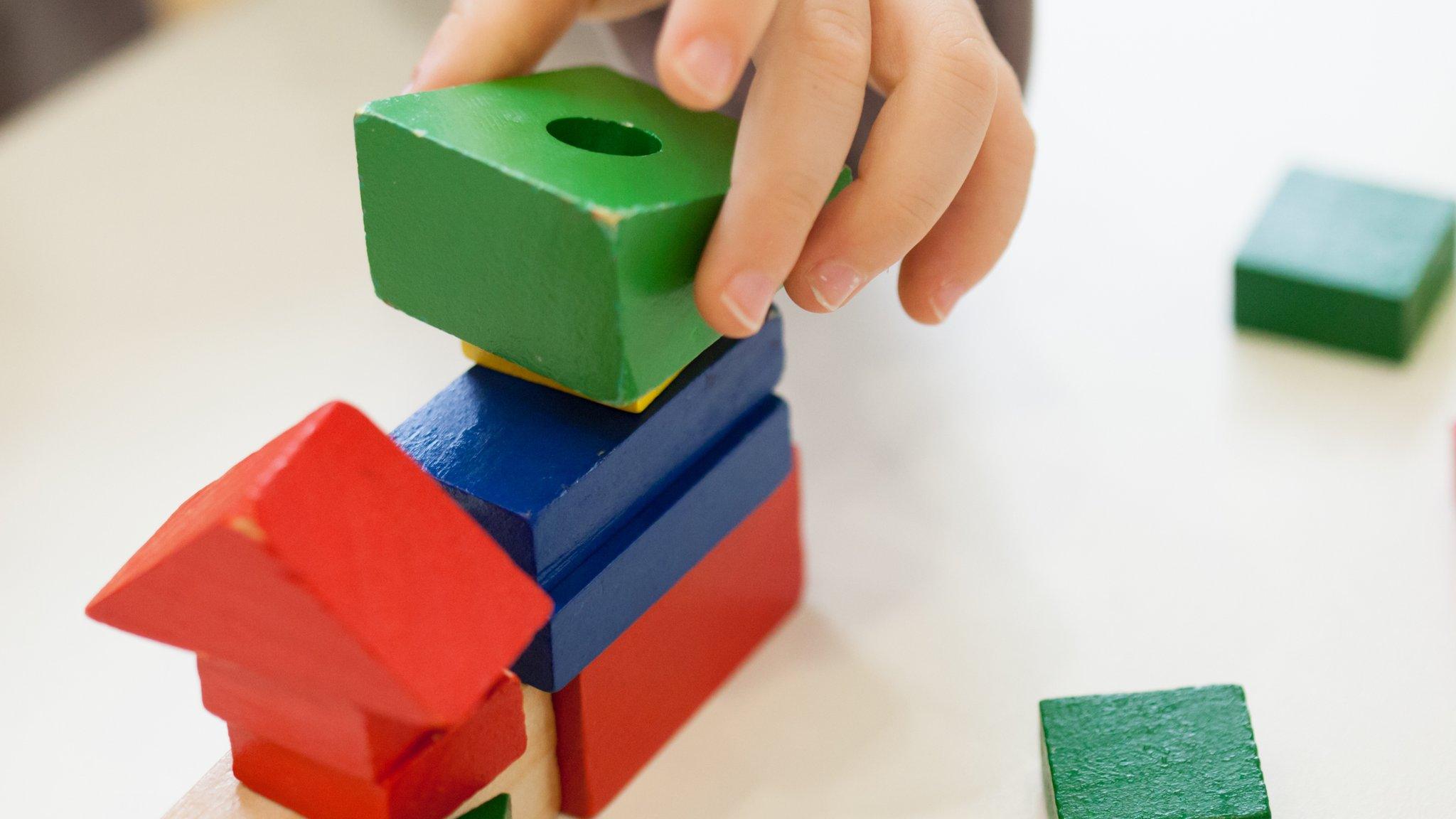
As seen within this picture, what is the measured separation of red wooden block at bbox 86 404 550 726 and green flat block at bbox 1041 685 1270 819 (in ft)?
0.81

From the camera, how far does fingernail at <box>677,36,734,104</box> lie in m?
0.54

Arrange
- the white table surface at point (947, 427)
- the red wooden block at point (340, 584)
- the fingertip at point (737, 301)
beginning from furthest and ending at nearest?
the white table surface at point (947, 427)
the fingertip at point (737, 301)
the red wooden block at point (340, 584)

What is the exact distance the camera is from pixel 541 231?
0.57 meters

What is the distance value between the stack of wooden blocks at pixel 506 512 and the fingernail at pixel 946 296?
0.09 m

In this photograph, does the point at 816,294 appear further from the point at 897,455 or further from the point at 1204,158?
the point at 1204,158

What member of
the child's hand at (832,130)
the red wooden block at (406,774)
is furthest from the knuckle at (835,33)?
the red wooden block at (406,774)

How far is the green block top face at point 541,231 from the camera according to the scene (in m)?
0.57

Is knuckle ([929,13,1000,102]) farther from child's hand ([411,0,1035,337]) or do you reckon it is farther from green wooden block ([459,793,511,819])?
green wooden block ([459,793,511,819])

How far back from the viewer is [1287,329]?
97 centimetres

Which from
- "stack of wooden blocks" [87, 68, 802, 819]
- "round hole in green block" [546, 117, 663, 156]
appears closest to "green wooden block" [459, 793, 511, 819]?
"stack of wooden blocks" [87, 68, 802, 819]

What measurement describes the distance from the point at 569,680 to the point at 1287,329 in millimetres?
557

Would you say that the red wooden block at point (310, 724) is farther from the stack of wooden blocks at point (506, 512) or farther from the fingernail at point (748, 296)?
the fingernail at point (748, 296)

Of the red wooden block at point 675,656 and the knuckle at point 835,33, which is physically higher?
the knuckle at point 835,33

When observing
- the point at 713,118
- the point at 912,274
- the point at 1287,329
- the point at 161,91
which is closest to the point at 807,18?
the point at 713,118
